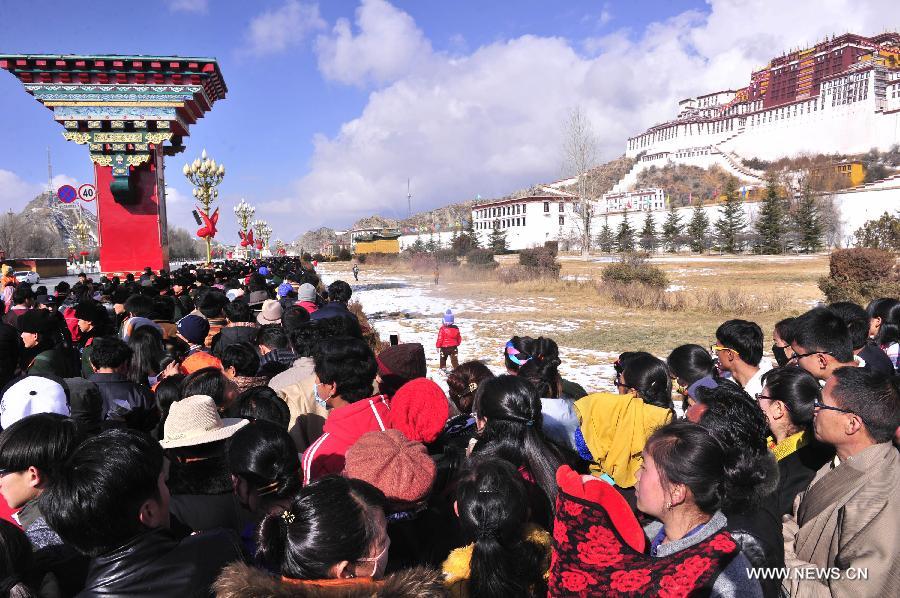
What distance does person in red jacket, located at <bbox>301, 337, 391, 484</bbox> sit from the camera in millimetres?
2658

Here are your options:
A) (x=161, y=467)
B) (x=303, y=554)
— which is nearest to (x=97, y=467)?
(x=161, y=467)

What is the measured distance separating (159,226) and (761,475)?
16.5 meters

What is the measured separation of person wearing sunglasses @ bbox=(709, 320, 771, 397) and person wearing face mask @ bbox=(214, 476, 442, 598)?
316 cm

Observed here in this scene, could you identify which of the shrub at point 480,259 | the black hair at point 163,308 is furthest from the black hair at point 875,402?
the shrub at point 480,259

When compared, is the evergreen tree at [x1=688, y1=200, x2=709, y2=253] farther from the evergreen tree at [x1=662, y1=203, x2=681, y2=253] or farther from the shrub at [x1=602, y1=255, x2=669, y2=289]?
the shrub at [x1=602, y1=255, x2=669, y2=289]

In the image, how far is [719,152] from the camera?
10169 cm

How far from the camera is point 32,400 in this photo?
3.00 metres

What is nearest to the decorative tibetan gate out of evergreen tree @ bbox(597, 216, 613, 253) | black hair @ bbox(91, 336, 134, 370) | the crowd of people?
black hair @ bbox(91, 336, 134, 370)

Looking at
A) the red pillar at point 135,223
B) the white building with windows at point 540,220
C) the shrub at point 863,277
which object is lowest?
the shrub at point 863,277

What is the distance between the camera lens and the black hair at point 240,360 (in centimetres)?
385

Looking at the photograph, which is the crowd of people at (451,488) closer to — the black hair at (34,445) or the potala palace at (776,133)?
the black hair at (34,445)

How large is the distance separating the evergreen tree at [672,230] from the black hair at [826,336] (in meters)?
71.3

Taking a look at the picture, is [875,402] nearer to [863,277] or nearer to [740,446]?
[740,446]

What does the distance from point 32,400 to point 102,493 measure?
2.05 m
